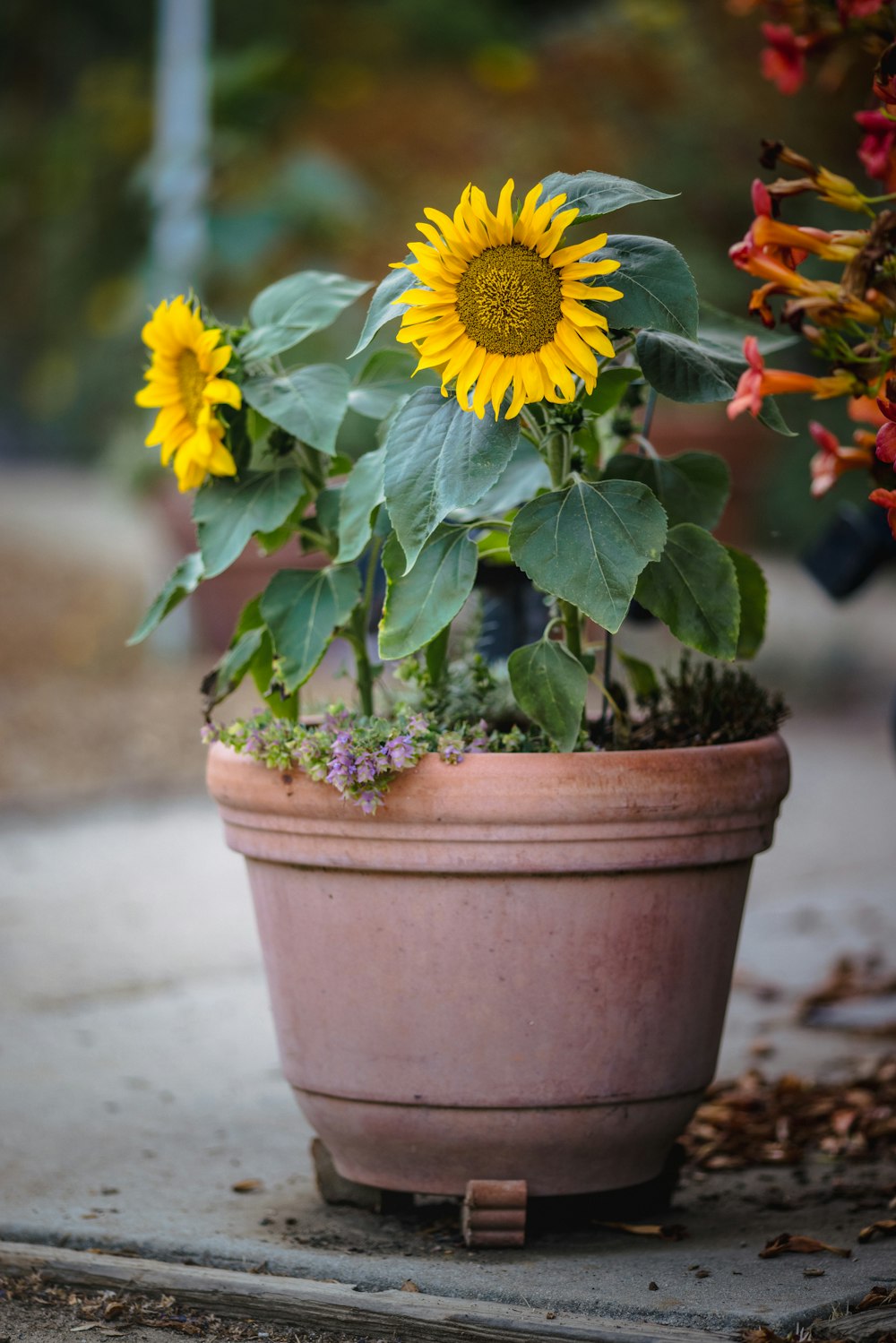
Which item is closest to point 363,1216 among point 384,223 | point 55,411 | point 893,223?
point 893,223

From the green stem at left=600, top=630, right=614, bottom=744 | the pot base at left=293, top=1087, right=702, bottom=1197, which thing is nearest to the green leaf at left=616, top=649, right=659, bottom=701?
the green stem at left=600, top=630, right=614, bottom=744

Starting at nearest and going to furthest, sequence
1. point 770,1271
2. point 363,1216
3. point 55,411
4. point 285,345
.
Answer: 1. point 770,1271
2. point 285,345
3. point 363,1216
4. point 55,411

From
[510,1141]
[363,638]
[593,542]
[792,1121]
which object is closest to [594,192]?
[593,542]

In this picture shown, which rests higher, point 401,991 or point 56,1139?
point 401,991

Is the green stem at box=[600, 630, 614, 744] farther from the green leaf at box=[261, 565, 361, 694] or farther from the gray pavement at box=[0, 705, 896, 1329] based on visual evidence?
the gray pavement at box=[0, 705, 896, 1329]

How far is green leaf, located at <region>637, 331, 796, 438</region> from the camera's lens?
148 cm

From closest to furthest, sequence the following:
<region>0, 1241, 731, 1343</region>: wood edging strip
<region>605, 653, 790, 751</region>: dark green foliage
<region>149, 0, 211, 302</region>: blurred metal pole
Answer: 1. <region>0, 1241, 731, 1343</region>: wood edging strip
2. <region>605, 653, 790, 751</region>: dark green foliage
3. <region>149, 0, 211, 302</region>: blurred metal pole

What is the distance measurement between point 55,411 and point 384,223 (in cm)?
388

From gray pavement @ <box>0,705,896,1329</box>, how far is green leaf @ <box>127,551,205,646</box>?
27.2 inches

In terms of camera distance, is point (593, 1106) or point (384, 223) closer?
point (593, 1106)

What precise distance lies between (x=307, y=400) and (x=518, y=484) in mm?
297

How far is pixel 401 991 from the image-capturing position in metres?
1.51

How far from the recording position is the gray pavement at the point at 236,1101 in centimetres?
147

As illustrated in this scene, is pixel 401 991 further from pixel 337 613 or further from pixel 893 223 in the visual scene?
pixel 893 223
